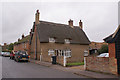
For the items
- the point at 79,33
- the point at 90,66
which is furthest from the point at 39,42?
the point at 90,66

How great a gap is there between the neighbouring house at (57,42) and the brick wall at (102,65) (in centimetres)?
1239

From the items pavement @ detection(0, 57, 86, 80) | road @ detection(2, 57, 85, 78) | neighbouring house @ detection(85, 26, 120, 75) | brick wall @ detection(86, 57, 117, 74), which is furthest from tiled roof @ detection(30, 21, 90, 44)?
neighbouring house @ detection(85, 26, 120, 75)

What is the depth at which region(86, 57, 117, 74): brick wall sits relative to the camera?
9.75 metres

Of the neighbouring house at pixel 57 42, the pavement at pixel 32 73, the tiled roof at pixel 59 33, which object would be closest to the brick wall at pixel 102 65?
the pavement at pixel 32 73

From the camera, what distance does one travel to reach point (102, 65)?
10.6 meters

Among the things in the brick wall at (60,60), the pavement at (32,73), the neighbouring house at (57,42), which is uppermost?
the neighbouring house at (57,42)

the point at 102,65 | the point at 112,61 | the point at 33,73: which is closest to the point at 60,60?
the point at 33,73

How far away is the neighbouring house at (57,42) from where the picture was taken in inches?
1024

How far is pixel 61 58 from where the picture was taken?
53.4 ft

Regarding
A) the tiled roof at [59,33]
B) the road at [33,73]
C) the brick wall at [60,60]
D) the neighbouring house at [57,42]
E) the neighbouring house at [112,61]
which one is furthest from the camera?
the tiled roof at [59,33]

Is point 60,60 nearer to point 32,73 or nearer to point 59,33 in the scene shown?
point 32,73

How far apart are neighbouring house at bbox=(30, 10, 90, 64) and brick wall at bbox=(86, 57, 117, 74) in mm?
12394

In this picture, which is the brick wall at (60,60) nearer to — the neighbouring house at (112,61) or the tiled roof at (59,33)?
the neighbouring house at (112,61)

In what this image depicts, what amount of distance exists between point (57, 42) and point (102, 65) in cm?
1706
